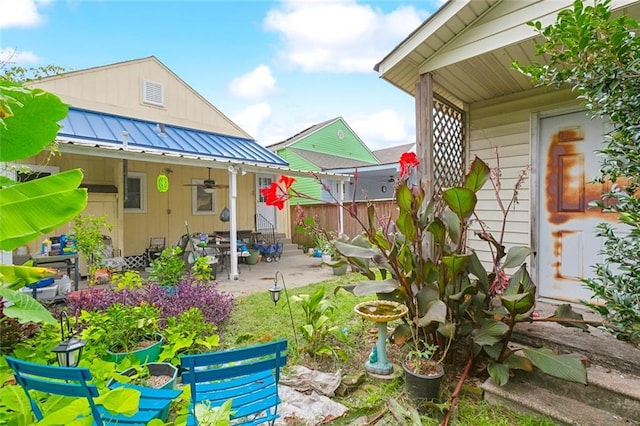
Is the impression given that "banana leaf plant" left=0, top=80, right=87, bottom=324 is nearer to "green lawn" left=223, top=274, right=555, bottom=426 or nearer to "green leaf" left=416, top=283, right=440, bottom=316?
"green lawn" left=223, top=274, right=555, bottom=426

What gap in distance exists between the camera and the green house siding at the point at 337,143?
60.1ft

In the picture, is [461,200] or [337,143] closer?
[461,200]

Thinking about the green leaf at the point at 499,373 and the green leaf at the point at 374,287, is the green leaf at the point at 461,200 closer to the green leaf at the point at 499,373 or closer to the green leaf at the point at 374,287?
the green leaf at the point at 374,287

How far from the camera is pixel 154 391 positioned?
219cm

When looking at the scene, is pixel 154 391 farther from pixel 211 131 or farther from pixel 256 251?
pixel 211 131

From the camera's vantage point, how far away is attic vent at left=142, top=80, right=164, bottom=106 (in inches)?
412

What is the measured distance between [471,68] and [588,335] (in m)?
2.90

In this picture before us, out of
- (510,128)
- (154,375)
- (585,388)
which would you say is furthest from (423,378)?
(510,128)

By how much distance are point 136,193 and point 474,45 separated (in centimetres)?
928

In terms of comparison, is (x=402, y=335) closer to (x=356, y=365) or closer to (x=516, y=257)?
(x=356, y=365)

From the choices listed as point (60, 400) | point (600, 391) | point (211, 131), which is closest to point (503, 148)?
point (600, 391)

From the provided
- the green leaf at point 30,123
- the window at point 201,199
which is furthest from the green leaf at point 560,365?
the window at point 201,199

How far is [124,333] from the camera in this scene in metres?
3.26

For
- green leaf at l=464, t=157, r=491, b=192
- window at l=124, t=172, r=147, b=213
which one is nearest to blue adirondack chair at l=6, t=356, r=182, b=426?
green leaf at l=464, t=157, r=491, b=192
